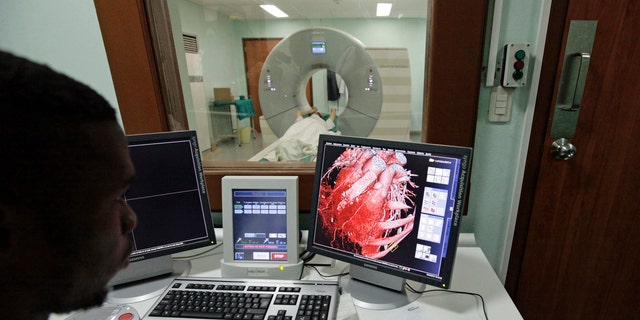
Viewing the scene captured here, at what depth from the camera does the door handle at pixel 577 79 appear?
0.92 m

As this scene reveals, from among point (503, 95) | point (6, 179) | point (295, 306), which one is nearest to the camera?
point (6, 179)

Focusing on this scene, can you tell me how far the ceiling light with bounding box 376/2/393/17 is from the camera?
3.22 metres

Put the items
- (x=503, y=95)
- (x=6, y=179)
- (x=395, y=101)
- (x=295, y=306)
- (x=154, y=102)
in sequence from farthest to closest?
(x=395, y=101), (x=154, y=102), (x=503, y=95), (x=295, y=306), (x=6, y=179)

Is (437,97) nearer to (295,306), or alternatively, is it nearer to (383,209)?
(383,209)

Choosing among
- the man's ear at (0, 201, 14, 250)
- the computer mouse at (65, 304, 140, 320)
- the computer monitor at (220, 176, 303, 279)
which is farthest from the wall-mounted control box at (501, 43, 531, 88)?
the computer mouse at (65, 304, 140, 320)

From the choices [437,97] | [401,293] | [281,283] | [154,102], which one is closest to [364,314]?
[401,293]

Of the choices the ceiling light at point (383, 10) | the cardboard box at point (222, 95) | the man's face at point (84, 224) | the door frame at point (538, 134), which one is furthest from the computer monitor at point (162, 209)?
the cardboard box at point (222, 95)

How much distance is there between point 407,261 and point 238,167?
69 centimetres

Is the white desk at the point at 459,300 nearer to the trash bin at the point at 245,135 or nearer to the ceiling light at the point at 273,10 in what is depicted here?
the trash bin at the point at 245,135

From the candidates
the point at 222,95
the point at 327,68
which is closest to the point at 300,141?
the point at 327,68

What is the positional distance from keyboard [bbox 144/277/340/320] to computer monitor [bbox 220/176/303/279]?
0.28ft

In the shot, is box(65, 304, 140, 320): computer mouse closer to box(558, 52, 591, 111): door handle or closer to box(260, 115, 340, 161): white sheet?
box(260, 115, 340, 161): white sheet

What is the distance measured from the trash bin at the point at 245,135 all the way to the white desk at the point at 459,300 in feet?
7.99

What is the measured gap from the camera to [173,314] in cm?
76
